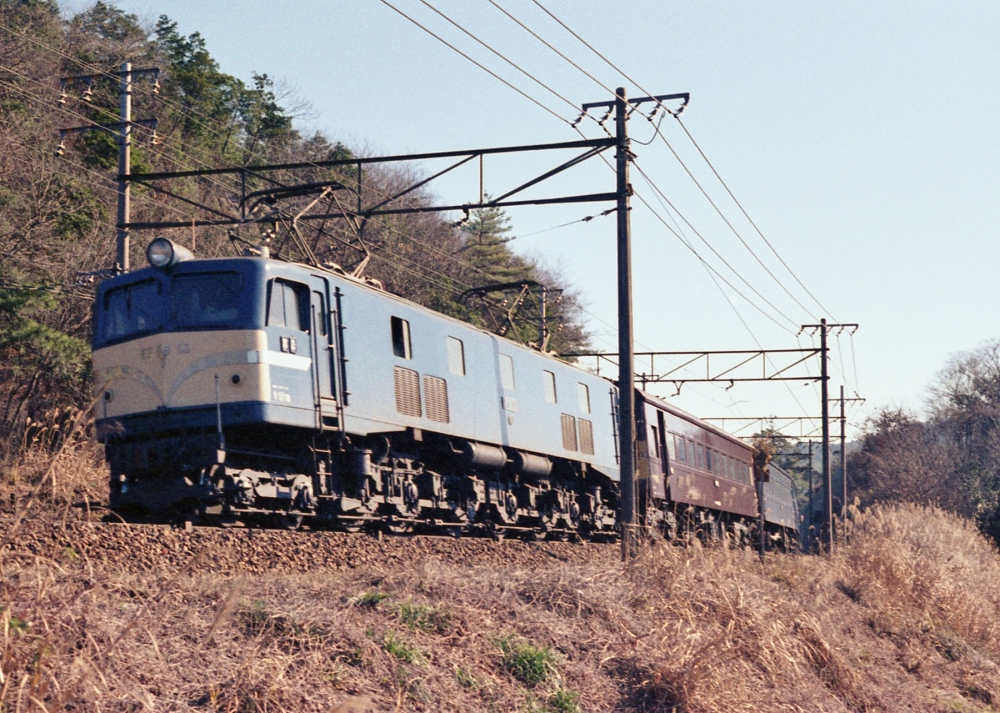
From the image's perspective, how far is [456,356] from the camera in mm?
15516

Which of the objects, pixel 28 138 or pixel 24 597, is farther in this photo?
pixel 28 138

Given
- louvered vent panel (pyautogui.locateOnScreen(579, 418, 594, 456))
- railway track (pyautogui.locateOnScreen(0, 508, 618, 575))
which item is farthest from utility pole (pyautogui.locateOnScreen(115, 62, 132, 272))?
railway track (pyautogui.locateOnScreen(0, 508, 618, 575))

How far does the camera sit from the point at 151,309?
40.4ft

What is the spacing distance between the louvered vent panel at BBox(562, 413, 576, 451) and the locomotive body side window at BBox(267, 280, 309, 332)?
24.8 ft

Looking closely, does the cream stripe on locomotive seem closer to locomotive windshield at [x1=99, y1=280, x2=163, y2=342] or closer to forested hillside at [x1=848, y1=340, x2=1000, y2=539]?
locomotive windshield at [x1=99, y1=280, x2=163, y2=342]

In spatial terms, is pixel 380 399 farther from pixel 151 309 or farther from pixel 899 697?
pixel 899 697

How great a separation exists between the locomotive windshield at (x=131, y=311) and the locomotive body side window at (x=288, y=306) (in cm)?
128

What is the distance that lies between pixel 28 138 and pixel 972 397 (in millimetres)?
60840

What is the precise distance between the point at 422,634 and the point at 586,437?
13.2 m

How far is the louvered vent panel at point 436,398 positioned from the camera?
14.6 m

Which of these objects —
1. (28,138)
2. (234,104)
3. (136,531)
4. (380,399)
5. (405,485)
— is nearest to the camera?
(136,531)

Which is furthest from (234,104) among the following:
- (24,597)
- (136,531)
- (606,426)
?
(24,597)

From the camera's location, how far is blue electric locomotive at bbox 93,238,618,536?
11.6 meters

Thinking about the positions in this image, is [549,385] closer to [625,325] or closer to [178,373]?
[625,325]
